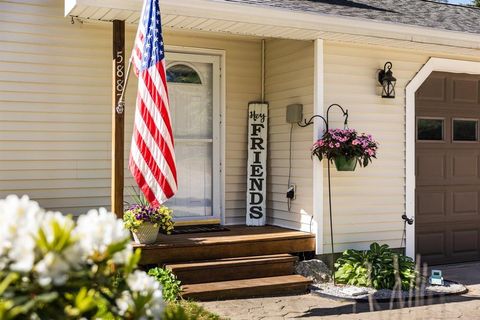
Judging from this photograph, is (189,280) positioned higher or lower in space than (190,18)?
lower

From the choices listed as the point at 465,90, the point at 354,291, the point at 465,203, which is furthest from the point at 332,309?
the point at 465,90

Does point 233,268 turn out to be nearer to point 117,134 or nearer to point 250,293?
point 250,293

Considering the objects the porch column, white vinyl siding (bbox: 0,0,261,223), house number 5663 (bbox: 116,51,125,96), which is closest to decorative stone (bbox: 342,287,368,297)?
the porch column

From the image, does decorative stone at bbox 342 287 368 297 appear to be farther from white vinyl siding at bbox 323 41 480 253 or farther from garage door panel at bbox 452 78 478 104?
garage door panel at bbox 452 78 478 104

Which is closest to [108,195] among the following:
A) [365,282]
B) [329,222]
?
[329,222]

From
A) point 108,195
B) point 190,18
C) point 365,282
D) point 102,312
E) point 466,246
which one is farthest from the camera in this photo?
point 466,246

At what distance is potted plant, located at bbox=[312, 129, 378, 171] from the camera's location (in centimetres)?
645

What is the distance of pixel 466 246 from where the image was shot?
309 inches

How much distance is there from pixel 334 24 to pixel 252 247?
2.46 m

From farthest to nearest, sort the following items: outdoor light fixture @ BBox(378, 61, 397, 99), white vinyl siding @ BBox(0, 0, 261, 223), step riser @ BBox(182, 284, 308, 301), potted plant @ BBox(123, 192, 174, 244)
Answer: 1. outdoor light fixture @ BBox(378, 61, 397, 99)
2. white vinyl siding @ BBox(0, 0, 261, 223)
3. potted plant @ BBox(123, 192, 174, 244)
4. step riser @ BBox(182, 284, 308, 301)

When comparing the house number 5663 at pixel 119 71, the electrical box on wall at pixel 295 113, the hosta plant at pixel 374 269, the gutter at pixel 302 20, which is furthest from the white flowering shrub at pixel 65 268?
the electrical box on wall at pixel 295 113

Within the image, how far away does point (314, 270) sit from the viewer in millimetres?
6488

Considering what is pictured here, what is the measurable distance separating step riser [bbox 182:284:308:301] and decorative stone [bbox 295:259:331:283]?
0.30m

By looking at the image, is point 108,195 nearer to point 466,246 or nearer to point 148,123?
point 148,123
